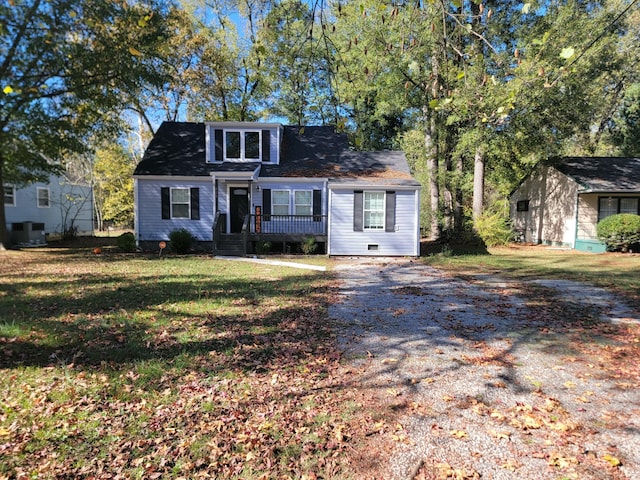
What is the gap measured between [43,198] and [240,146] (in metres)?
12.9

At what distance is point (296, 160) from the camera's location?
56.1 ft

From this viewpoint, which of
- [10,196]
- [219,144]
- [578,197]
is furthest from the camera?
[10,196]

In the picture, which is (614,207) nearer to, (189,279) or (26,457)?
(189,279)

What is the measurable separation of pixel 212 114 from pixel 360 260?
15.1 m

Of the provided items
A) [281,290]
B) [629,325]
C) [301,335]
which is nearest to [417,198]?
[281,290]

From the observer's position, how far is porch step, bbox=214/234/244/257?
578 inches

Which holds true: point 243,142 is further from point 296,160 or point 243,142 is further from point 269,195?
point 269,195

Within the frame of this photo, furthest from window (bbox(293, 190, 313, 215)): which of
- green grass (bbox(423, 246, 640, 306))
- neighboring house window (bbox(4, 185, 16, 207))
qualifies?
neighboring house window (bbox(4, 185, 16, 207))

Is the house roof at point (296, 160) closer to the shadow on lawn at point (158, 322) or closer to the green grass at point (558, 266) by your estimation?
the green grass at point (558, 266)

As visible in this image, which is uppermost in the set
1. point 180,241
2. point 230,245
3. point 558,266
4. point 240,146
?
point 240,146

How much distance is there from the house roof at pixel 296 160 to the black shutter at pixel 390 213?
1.78ft

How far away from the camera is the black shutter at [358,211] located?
14.6 metres

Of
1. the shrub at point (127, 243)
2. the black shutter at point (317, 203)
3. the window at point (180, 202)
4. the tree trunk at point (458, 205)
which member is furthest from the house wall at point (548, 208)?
the shrub at point (127, 243)

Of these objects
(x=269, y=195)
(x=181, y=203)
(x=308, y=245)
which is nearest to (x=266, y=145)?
(x=269, y=195)
